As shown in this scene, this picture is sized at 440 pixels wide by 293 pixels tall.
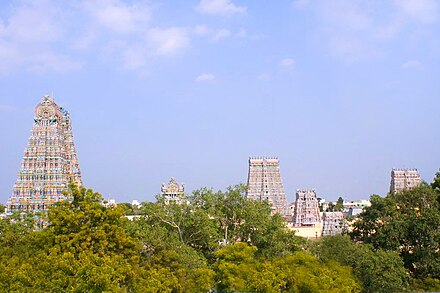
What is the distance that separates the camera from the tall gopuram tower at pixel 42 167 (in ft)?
177

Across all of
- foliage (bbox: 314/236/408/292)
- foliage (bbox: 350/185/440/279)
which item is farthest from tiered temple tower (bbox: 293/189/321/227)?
foliage (bbox: 314/236/408/292)

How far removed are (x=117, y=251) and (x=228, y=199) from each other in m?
9.30

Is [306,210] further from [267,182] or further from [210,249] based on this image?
[210,249]

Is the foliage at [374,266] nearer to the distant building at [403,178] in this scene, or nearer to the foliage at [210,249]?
the foliage at [210,249]

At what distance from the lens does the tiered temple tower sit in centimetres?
7256

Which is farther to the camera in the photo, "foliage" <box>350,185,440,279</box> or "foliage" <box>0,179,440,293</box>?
Answer: "foliage" <box>350,185,440,279</box>

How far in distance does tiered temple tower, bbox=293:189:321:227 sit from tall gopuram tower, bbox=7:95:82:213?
32804 mm

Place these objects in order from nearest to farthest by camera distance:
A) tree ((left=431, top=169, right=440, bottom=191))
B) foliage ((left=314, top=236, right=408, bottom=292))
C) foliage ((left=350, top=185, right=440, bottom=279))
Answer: foliage ((left=314, top=236, right=408, bottom=292)) < foliage ((left=350, top=185, right=440, bottom=279)) < tree ((left=431, top=169, right=440, bottom=191))

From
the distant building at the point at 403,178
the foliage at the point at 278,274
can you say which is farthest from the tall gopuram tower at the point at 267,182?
the foliage at the point at 278,274

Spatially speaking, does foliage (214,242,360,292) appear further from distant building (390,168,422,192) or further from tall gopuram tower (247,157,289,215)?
distant building (390,168,422,192)

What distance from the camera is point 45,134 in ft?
181

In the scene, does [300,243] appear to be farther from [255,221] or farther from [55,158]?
[55,158]

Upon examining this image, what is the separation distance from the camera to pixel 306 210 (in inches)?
2889

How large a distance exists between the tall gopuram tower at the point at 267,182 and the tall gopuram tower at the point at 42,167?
27291mm
